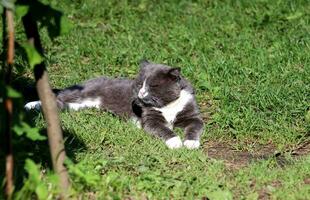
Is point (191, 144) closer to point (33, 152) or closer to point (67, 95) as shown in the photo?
point (33, 152)

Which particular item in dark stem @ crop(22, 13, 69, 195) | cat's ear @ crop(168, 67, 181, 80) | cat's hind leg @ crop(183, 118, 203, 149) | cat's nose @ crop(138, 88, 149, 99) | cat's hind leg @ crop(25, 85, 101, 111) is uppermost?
dark stem @ crop(22, 13, 69, 195)

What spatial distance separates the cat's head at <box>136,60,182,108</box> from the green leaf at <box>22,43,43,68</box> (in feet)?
7.29

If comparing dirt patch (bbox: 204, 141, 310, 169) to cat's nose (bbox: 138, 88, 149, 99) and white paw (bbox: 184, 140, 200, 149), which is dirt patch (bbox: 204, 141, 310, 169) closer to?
white paw (bbox: 184, 140, 200, 149)

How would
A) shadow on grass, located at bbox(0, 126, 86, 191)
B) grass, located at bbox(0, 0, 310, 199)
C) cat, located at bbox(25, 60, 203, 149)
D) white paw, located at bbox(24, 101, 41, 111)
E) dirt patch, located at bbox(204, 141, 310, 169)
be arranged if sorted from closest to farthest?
shadow on grass, located at bbox(0, 126, 86, 191) → grass, located at bbox(0, 0, 310, 199) → dirt patch, located at bbox(204, 141, 310, 169) → cat, located at bbox(25, 60, 203, 149) → white paw, located at bbox(24, 101, 41, 111)

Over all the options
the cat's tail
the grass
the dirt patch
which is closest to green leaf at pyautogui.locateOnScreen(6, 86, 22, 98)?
the grass

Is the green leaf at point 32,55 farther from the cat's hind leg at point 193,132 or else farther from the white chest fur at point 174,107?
the white chest fur at point 174,107

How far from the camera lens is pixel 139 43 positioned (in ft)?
22.7

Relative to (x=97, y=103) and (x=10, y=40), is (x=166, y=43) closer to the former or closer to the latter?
(x=97, y=103)

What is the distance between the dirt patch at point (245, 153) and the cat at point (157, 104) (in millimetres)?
174

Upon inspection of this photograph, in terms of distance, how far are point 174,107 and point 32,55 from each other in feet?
8.15

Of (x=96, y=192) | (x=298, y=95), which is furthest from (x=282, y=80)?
(x=96, y=192)

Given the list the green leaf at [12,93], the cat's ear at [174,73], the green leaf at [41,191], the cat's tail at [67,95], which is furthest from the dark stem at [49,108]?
the cat's tail at [67,95]

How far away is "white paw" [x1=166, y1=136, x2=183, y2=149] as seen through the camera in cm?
481

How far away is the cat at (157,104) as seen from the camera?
5.12 m
